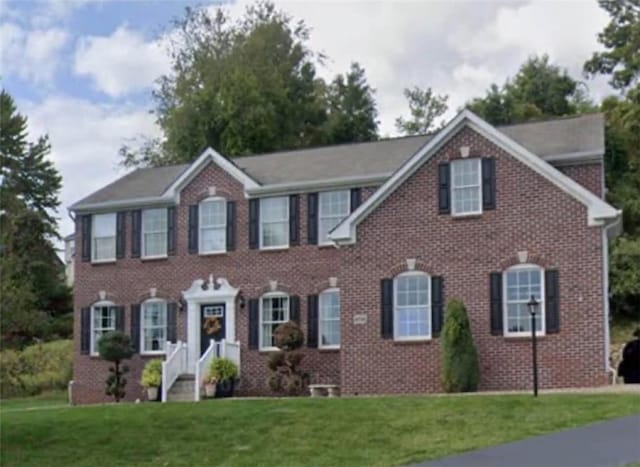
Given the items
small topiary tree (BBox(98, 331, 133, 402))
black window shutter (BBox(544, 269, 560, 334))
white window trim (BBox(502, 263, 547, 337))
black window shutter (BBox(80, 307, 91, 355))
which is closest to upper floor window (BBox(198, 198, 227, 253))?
small topiary tree (BBox(98, 331, 133, 402))

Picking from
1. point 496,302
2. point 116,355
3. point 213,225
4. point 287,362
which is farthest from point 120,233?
point 496,302

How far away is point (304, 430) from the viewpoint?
1755 centimetres

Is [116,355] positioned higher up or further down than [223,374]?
higher up

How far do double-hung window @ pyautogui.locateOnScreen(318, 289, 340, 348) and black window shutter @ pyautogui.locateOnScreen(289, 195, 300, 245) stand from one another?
5.73 ft

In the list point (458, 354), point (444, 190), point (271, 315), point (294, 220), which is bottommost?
point (458, 354)

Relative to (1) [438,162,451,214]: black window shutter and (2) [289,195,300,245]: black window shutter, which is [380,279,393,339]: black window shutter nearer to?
(1) [438,162,451,214]: black window shutter

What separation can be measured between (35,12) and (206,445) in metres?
8.27

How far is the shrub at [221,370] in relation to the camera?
27281 millimetres

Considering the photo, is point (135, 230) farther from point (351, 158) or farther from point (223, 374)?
point (351, 158)

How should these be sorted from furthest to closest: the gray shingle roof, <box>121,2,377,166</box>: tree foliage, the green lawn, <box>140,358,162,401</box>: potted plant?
1. <box>121,2,377,166</box>: tree foliage
2. <box>140,358,162,401</box>: potted plant
3. the gray shingle roof
4. the green lawn

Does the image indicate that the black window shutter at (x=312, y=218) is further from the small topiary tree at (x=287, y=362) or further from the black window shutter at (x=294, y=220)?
the small topiary tree at (x=287, y=362)

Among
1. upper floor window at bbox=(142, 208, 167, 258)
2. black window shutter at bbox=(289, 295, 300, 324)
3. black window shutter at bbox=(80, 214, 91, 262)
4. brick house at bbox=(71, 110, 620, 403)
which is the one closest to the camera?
brick house at bbox=(71, 110, 620, 403)

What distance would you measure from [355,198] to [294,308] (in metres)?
3.39

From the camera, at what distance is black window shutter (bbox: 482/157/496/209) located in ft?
79.1
